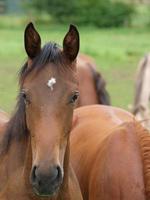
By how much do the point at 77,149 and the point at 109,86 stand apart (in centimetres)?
860

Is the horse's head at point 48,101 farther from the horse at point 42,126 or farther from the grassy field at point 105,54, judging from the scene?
the grassy field at point 105,54

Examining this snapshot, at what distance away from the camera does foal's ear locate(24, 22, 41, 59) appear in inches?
163

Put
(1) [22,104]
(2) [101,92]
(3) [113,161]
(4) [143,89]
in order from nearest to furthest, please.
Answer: (1) [22,104]
(3) [113,161]
(2) [101,92]
(4) [143,89]

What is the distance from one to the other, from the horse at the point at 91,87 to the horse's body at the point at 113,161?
2363mm

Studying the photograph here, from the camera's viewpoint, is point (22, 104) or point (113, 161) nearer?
point (22, 104)

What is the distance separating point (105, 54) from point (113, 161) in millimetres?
14984

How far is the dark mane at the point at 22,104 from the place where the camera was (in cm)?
416

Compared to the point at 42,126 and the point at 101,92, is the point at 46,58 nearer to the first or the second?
the point at 42,126

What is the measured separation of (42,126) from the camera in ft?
12.9

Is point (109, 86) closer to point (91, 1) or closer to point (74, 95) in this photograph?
point (74, 95)

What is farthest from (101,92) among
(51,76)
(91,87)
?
(51,76)

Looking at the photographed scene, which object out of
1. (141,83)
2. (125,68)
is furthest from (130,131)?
(125,68)

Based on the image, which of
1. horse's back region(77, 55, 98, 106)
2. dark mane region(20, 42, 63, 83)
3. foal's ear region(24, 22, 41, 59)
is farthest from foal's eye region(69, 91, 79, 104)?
horse's back region(77, 55, 98, 106)

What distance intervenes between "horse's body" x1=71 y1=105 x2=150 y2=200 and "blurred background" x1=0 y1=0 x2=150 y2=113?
351 inches
